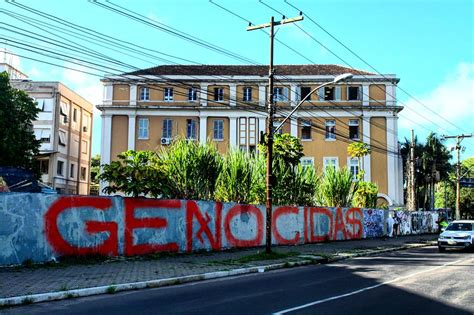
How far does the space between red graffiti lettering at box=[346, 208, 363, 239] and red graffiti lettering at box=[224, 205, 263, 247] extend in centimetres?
974

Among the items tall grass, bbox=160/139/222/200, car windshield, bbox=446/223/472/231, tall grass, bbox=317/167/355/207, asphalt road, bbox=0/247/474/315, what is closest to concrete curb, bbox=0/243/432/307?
asphalt road, bbox=0/247/474/315

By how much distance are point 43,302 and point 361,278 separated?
25.4 ft

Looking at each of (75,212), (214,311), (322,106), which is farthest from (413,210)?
(214,311)

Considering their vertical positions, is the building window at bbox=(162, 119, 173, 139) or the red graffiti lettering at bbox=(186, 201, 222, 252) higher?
the building window at bbox=(162, 119, 173, 139)

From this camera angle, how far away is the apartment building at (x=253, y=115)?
5244cm

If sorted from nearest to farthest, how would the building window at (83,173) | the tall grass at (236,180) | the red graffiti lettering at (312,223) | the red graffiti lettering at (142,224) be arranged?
1. the red graffiti lettering at (142,224)
2. the tall grass at (236,180)
3. the red graffiti lettering at (312,223)
4. the building window at (83,173)

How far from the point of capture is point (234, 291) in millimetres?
10570

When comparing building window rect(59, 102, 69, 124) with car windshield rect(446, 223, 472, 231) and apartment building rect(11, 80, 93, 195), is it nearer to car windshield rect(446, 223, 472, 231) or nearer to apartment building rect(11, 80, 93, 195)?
apartment building rect(11, 80, 93, 195)

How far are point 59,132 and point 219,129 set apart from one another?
16.7 m

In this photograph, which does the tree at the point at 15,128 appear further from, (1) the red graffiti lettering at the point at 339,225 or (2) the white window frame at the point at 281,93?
(2) the white window frame at the point at 281,93

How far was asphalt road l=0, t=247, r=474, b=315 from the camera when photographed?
8.34 m

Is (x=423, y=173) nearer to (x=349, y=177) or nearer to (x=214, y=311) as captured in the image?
(x=349, y=177)

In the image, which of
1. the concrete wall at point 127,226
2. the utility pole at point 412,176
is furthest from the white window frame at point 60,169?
the utility pole at point 412,176

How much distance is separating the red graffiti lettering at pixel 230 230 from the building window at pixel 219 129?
104 feet
